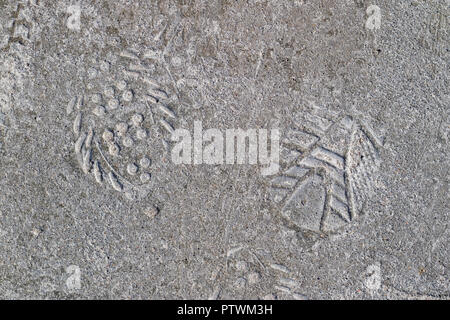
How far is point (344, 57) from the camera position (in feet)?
7.73

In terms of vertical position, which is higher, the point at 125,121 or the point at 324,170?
the point at 125,121

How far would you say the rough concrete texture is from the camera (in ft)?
7.54

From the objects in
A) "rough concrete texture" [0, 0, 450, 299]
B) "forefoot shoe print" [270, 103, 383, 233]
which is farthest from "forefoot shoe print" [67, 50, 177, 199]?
"forefoot shoe print" [270, 103, 383, 233]

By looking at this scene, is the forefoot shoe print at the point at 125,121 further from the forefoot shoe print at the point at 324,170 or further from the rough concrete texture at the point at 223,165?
the forefoot shoe print at the point at 324,170

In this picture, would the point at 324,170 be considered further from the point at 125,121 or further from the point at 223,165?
the point at 125,121

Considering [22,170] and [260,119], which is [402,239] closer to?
[260,119]

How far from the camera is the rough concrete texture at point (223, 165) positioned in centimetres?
230

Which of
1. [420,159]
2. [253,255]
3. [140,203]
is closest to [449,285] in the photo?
[420,159]

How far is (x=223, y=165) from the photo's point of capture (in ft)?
7.62

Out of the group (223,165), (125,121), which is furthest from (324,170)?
(125,121)

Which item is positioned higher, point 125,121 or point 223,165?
point 125,121

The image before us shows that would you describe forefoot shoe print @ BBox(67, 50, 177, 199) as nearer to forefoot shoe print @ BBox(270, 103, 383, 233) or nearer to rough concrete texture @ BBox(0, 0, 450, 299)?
rough concrete texture @ BBox(0, 0, 450, 299)

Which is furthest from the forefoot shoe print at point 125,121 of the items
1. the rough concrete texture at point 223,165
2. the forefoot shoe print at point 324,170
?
the forefoot shoe print at point 324,170
